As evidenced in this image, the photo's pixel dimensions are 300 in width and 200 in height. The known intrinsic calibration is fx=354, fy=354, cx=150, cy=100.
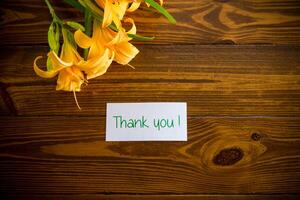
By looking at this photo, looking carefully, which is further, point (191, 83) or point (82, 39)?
point (191, 83)

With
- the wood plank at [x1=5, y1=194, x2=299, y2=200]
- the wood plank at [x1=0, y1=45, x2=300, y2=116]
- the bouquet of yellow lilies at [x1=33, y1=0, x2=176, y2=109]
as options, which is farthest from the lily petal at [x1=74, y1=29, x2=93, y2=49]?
the wood plank at [x1=5, y1=194, x2=299, y2=200]

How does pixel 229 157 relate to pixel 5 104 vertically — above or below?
below

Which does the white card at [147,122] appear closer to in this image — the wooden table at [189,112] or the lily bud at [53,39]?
the wooden table at [189,112]

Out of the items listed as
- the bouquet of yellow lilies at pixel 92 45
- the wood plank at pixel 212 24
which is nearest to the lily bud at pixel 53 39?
Result: the bouquet of yellow lilies at pixel 92 45

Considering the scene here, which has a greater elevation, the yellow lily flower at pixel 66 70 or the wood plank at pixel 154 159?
the yellow lily flower at pixel 66 70

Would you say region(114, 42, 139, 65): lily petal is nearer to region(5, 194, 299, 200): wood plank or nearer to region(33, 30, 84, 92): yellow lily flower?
region(33, 30, 84, 92): yellow lily flower

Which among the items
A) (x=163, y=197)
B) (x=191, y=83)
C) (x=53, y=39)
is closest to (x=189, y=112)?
(x=191, y=83)

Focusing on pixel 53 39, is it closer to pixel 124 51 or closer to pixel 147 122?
pixel 124 51
